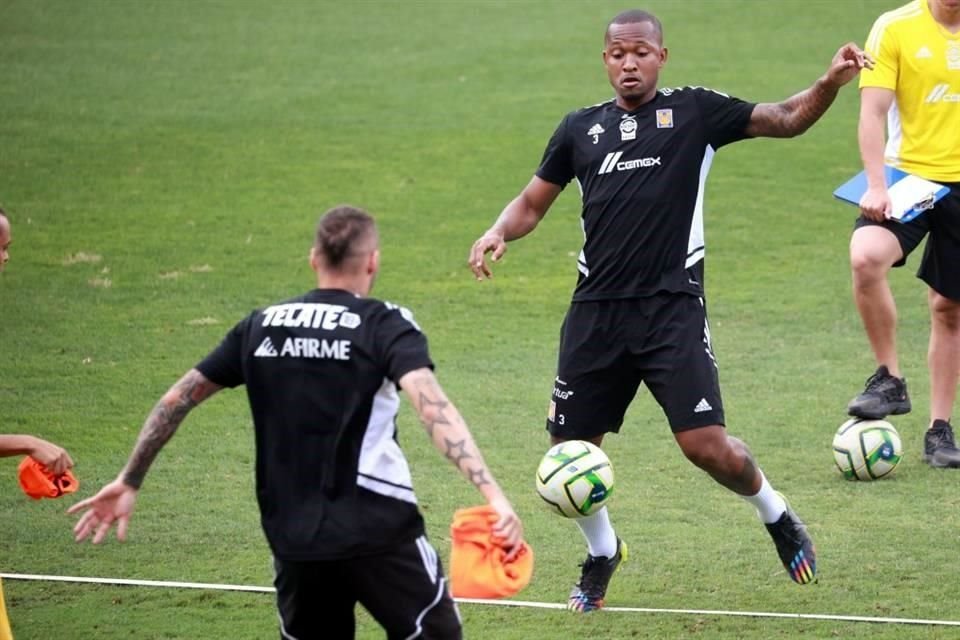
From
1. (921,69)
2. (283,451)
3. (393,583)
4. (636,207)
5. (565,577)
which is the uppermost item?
(921,69)

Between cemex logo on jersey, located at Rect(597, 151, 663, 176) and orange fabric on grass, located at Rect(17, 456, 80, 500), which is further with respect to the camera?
cemex logo on jersey, located at Rect(597, 151, 663, 176)

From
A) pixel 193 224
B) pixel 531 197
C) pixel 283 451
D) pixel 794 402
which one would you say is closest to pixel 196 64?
pixel 193 224

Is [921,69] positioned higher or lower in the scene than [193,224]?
higher

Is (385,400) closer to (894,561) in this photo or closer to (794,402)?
(894,561)

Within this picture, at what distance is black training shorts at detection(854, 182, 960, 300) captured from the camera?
957 cm

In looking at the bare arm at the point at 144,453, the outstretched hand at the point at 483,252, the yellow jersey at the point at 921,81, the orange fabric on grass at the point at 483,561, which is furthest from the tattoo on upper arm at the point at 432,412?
the yellow jersey at the point at 921,81

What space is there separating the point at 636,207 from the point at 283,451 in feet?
8.87

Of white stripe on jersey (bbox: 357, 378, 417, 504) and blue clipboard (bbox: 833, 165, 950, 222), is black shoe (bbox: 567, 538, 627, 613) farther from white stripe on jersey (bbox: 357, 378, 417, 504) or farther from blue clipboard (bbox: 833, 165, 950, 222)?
blue clipboard (bbox: 833, 165, 950, 222)

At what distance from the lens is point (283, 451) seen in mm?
5422

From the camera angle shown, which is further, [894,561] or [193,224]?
[193,224]

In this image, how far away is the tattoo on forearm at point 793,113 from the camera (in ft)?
24.3

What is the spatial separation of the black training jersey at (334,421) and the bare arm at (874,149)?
4.60m

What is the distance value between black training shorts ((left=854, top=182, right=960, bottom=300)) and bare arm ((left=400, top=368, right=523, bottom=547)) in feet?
16.1

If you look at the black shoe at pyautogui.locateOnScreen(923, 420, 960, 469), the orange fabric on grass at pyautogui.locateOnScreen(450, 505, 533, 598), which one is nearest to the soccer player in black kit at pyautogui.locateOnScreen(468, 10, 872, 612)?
the orange fabric on grass at pyautogui.locateOnScreen(450, 505, 533, 598)
